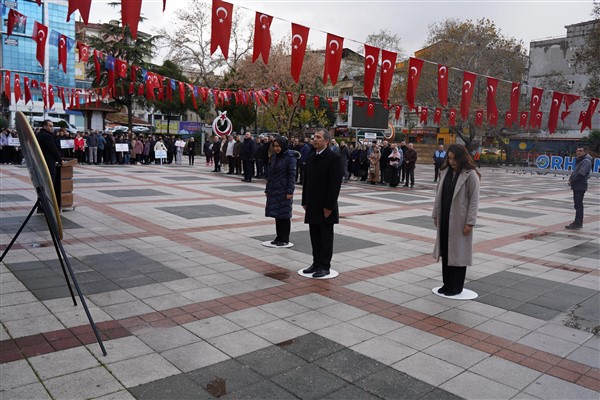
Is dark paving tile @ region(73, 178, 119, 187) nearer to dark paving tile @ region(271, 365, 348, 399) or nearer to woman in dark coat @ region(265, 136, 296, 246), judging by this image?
woman in dark coat @ region(265, 136, 296, 246)

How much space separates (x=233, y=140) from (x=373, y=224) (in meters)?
12.0

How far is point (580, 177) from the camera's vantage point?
1044 centimetres

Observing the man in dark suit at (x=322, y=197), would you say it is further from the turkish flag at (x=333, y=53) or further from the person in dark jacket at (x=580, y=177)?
the person in dark jacket at (x=580, y=177)

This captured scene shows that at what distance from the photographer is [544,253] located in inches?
312

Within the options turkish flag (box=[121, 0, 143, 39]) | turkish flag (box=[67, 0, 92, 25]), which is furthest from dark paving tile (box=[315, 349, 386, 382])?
turkish flag (box=[67, 0, 92, 25])

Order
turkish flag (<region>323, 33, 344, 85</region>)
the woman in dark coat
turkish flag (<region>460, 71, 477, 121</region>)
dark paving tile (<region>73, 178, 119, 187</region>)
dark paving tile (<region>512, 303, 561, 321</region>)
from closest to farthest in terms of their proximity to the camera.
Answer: dark paving tile (<region>512, 303, 561, 321</region>)
the woman in dark coat
turkish flag (<region>323, 33, 344, 85</region>)
turkish flag (<region>460, 71, 477, 121</region>)
dark paving tile (<region>73, 178, 119, 187</region>)

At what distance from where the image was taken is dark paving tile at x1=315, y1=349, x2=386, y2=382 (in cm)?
344

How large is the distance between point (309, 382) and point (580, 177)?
9.51 m

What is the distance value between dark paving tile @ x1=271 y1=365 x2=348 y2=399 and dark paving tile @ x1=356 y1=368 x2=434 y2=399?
0.18m

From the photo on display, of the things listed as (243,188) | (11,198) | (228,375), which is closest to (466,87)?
(243,188)

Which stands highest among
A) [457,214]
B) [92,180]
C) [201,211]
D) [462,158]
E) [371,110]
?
[371,110]

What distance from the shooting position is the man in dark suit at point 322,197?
573 cm

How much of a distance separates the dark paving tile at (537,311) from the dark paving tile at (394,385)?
219 centimetres

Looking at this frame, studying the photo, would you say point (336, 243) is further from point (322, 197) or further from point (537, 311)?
point (537, 311)
